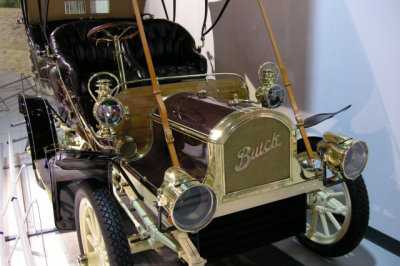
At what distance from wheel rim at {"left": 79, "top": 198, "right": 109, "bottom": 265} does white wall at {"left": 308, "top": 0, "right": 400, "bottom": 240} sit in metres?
1.88

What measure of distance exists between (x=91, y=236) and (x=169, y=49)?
100 inches

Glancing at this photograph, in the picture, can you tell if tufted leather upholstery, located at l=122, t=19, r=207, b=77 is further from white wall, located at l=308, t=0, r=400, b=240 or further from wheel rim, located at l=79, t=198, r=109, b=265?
wheel rim, located at l=79, t=198, r=109, b=265

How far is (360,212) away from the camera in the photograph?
2.21m

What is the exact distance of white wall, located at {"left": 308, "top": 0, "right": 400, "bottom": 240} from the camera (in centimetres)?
238

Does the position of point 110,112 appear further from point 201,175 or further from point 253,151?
point 253,151

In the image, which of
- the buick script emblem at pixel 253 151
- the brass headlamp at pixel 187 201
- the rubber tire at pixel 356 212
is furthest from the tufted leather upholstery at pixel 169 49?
the brass headlamp at pixel 187 201

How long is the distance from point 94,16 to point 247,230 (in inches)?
141

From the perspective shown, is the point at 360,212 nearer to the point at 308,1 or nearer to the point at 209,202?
the point at 209,202

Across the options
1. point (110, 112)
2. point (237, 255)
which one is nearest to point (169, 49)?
point (110, 112)

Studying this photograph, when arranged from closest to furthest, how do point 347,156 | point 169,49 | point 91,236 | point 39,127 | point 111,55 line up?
point 347,156
point 91,236
point 39,127
point 111,55
point 169,49

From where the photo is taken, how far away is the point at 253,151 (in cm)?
184

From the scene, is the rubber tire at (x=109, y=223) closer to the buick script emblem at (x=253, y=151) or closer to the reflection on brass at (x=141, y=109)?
the reflection on brass at (x=141, y=109)

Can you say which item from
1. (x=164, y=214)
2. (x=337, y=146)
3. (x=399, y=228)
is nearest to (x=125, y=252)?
(x=164, y=214)

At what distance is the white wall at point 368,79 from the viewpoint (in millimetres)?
2375
